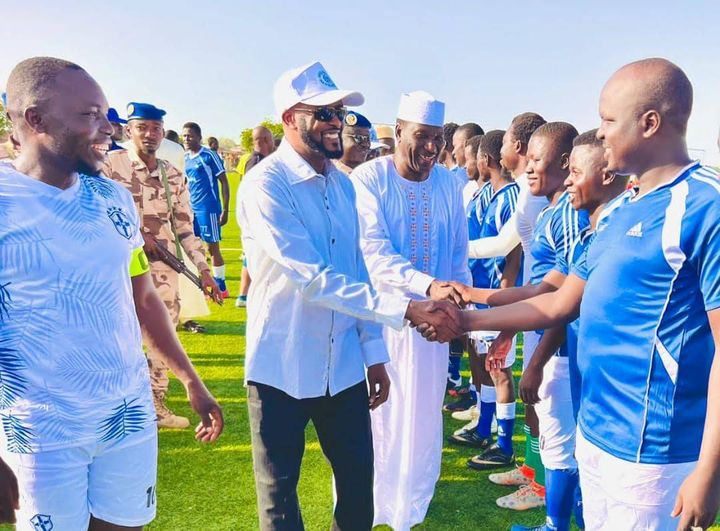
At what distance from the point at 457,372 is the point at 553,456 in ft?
10.2

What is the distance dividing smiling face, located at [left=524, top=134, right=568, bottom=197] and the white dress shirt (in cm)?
137

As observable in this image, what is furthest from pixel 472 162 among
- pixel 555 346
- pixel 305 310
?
pixel 305 310

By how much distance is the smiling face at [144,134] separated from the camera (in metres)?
4.75

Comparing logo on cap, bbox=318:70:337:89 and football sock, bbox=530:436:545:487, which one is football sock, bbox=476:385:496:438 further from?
logo on cap, bbox=318:70:337:89

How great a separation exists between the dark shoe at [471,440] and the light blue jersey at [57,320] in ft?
11.7

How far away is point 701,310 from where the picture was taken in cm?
182

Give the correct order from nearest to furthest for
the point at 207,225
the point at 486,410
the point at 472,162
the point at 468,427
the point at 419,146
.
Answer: the point at 419,146 < the point at 486,410 < the point at 468,427 < the point at 472,162 < the point at 207,225

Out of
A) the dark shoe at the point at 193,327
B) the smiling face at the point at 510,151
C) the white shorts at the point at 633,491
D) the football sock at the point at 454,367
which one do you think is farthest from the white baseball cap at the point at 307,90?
the dark shoe at the point at 193,327

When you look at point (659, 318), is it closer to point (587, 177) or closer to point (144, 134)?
point (587, 177)

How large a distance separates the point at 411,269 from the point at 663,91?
6.31ft

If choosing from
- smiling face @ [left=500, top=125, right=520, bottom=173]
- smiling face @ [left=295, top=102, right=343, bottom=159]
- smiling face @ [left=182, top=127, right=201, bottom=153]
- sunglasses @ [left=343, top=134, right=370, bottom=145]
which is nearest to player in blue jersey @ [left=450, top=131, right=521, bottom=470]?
smiling face @ [left=500, top=125, right=520, bottom=173]

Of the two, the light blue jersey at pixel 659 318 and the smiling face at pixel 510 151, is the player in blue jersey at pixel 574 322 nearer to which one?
the light blue jersey at pixel 659 318

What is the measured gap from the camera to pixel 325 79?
2.76 m

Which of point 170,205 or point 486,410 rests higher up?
point 170,205
